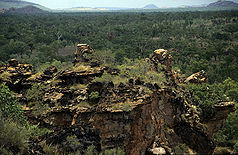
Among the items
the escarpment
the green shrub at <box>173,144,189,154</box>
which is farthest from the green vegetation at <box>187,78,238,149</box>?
the green shrub at <box>173,144,189,154</box>

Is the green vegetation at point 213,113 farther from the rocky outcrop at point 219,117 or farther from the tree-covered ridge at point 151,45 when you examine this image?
the tree-covered ridge at point 151,45

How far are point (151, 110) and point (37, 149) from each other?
1467 cm

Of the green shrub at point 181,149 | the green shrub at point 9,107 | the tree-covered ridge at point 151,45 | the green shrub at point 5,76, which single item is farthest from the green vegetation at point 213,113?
the tree-covered ridge at point 151,45

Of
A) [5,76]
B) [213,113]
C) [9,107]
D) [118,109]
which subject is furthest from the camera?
[213,113]

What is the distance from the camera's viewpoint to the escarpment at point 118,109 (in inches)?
815

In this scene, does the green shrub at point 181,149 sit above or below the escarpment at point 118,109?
below

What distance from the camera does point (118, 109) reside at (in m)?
20.5

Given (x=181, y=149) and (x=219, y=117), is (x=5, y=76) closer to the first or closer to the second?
(x=181, y=149)

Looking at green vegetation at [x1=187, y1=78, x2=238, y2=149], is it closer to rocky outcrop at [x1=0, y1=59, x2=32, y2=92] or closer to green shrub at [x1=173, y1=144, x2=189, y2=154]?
green shrub at [x1=173, y1=144, x2=189, y2=154]

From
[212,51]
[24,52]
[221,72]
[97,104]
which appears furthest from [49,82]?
[212,51]

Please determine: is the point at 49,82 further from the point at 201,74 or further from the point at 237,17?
the point at 237,17

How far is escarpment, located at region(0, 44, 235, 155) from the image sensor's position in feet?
67.9

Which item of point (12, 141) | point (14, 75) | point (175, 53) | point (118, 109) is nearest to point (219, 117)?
point (118, 109)

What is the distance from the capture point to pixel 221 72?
207ft
